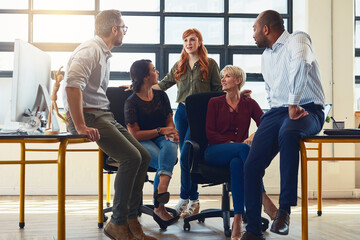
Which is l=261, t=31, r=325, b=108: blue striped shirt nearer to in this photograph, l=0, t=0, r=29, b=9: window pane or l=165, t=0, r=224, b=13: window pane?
l=165, t=0, r=224, b=13: window pane

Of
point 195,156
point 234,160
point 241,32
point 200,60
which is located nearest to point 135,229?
point 195,156

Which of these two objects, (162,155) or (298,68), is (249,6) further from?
(298,68)

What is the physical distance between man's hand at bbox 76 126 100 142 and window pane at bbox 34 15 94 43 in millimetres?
3049

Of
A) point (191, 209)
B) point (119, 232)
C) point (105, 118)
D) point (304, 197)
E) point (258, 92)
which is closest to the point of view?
point (304, 197)

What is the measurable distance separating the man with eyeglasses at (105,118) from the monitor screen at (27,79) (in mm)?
218

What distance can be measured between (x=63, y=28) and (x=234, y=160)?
10.5 ft

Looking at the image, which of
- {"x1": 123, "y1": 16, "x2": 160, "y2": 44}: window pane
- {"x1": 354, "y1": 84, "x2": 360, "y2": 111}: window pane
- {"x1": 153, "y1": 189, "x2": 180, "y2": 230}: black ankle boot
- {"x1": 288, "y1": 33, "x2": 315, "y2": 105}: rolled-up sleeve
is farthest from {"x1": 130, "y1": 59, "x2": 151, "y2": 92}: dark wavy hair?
{"x1": 354, "y1": 84, "x2": 360, "y2": 111}: window pane

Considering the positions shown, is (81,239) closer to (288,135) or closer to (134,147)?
(134,147)

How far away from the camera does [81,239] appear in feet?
9.40

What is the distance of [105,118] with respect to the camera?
2.58 meters

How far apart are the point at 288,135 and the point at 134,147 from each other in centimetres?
84

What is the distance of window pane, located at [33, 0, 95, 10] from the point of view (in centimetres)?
516

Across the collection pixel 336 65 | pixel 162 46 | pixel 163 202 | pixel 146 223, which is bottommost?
pixel 146 223

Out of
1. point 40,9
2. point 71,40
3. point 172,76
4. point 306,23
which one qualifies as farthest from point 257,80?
point 40,9
